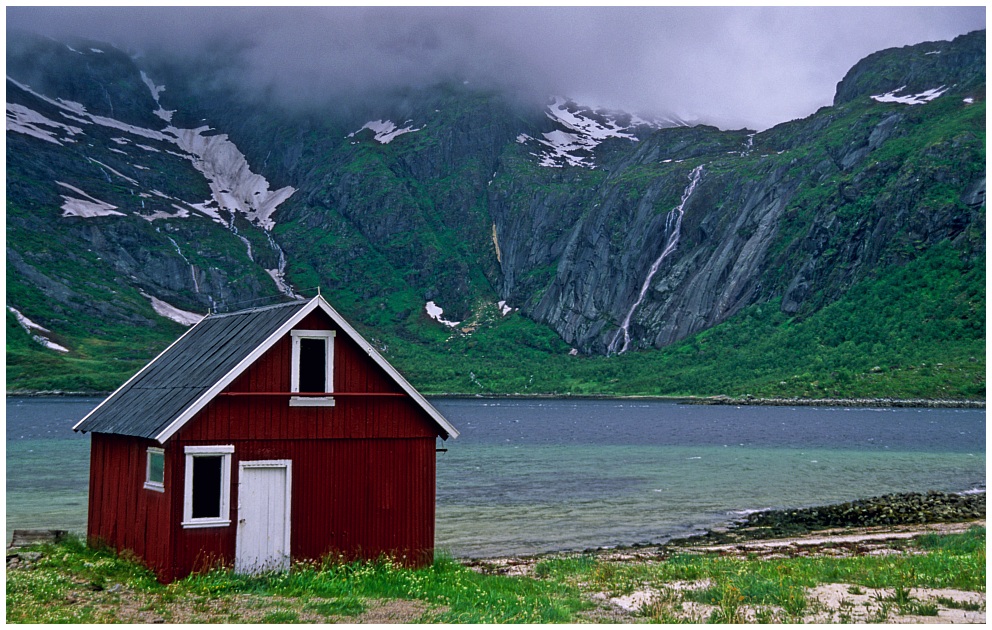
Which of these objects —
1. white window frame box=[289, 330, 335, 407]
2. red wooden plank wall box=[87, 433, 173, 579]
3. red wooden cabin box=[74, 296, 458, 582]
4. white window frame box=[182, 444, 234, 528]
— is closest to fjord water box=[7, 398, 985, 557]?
red wooden cabin box=[74, 296, 458, 582]

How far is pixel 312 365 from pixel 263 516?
3.46 metres

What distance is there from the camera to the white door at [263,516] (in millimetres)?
19578

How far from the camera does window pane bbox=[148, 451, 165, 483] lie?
19359 millimetres

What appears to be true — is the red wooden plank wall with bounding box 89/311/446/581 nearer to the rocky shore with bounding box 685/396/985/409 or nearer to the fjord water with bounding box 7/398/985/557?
the fjord water with bounding box 7/398/985/557

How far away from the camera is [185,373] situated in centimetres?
2195

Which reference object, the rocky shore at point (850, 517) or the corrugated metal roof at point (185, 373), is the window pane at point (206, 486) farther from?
the rocky shore at point (850, 517)

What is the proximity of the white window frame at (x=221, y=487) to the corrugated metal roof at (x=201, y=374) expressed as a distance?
0.71 m

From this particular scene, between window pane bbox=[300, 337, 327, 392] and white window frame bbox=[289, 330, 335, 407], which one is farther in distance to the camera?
window pane bbox=[300, 337, 327, 392]

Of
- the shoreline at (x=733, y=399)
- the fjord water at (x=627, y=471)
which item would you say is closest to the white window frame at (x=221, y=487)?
the fjord water at (x=627, y=471)

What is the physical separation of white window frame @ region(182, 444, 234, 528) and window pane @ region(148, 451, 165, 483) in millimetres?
611

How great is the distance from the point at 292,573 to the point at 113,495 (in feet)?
17.6

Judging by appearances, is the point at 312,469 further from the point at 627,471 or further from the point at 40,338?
the point at 40,338

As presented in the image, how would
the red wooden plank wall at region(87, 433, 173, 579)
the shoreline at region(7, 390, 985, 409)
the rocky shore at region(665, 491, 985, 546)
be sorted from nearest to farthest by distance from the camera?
the red wooden plank wall at region(87, 433, 173, 579) < the rocky shore at region(665, 491, 985, 546) < the shoreline at region(7, 390, 985, 409)

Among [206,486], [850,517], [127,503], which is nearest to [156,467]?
[206,486]
